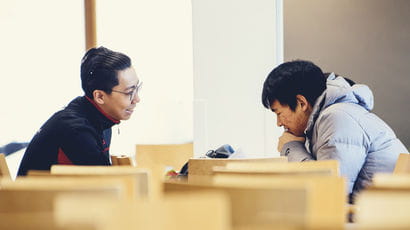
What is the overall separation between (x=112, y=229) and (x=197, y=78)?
5491mm

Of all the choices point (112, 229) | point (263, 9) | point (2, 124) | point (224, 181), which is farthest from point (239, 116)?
point (112, 229)

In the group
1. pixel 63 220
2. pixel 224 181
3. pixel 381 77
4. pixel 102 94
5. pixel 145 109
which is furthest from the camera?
pixel 145 109

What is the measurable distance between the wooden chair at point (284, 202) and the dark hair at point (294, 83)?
197 cm

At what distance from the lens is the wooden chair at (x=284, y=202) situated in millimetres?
1457

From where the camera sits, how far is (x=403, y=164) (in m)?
3.02

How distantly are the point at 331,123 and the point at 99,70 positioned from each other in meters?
1.30

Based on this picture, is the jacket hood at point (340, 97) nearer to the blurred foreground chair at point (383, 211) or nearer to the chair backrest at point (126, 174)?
the chair backrest at point (126, 174)

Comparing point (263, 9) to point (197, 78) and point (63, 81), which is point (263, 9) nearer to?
point (197, 78)

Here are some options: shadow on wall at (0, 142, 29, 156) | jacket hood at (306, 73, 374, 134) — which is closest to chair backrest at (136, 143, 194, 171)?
shadow on wall at (0, 142, 29, 156)

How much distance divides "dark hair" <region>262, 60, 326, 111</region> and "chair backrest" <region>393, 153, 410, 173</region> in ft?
2.24

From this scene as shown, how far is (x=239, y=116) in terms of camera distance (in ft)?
21.8

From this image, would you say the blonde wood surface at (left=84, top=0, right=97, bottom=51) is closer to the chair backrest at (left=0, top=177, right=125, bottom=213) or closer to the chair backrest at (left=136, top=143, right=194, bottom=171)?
the chair backrest at (left=136, top=143, right=194, bottom=171)

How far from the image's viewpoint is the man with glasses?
129 inches

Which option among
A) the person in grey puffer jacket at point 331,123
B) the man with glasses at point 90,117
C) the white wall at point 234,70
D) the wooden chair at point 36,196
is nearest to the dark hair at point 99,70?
the man with glasses at point 90,117
